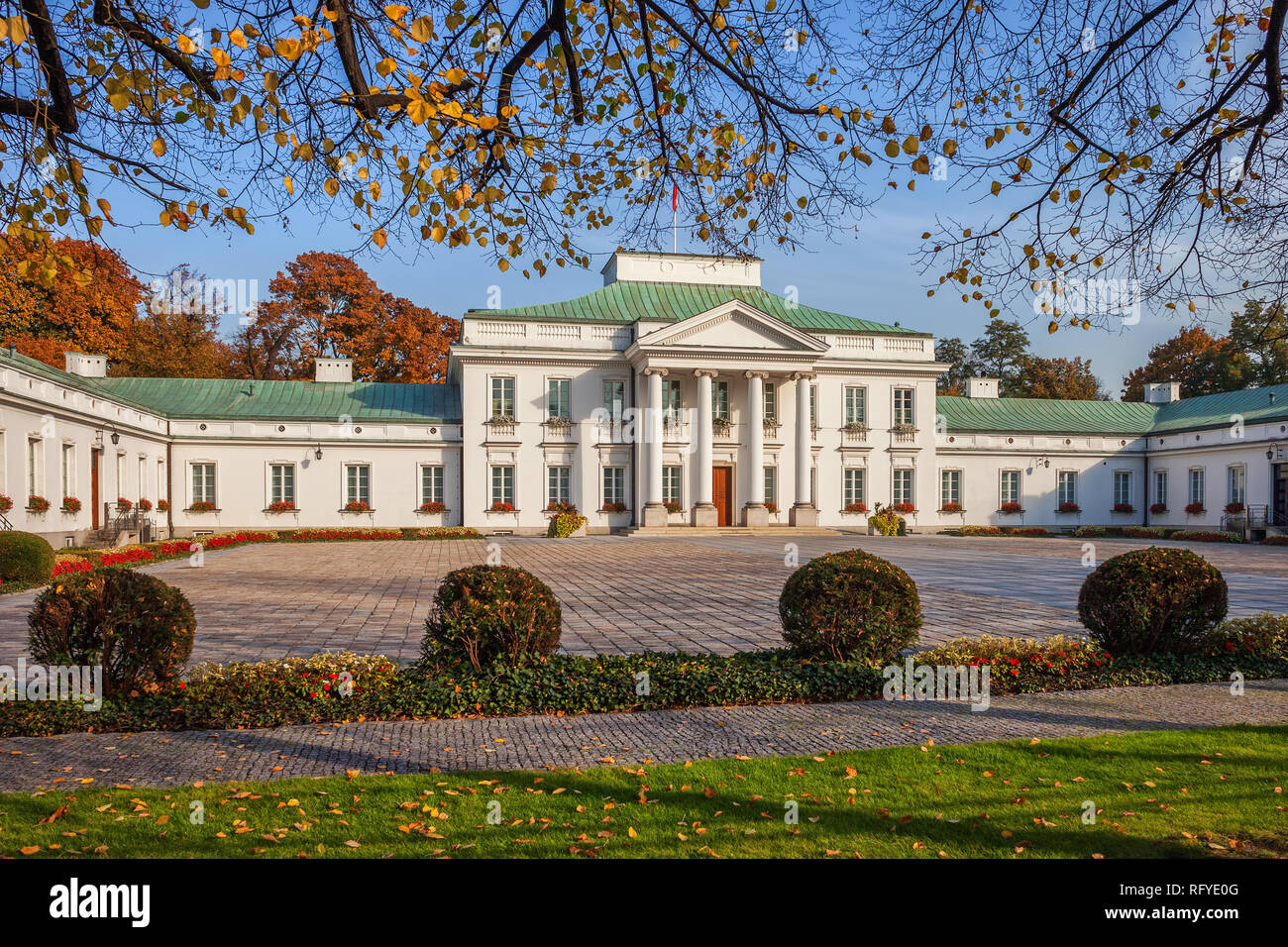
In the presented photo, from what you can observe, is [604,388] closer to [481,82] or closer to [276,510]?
[276,510]

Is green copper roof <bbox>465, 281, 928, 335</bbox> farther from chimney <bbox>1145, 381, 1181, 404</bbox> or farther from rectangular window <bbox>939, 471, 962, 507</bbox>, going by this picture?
chimney <bbox>1145, 381, 1181, 404</bbox>

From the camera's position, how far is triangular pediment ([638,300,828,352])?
33.8 m

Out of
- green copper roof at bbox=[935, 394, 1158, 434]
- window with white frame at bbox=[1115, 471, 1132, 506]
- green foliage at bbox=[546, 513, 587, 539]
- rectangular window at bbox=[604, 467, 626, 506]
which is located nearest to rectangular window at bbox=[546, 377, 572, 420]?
rectangular window at bbox=[604, 467, 626, 506]

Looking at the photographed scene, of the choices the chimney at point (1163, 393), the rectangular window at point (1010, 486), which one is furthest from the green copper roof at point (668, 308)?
the chimney at point (1163, 393)

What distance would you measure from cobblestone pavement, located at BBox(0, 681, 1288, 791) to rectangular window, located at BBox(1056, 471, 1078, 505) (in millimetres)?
36044

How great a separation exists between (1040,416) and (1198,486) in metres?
7.48

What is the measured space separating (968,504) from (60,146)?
Answer: 39415 mm

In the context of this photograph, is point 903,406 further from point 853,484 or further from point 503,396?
point 503,396

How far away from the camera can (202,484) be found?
109 feet

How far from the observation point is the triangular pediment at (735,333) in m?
33.8

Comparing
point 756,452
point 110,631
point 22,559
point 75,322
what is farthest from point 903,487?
point 75,322
